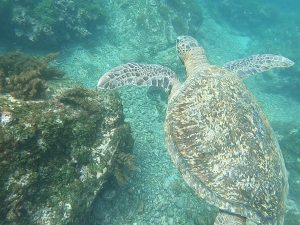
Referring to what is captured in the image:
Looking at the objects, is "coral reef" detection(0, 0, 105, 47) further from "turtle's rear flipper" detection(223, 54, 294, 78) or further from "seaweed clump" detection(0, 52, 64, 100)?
"turtle's rear flipper" detection(223, 54, 294, 78)

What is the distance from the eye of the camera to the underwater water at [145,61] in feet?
15.2

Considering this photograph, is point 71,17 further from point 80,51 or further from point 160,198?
point 160,198

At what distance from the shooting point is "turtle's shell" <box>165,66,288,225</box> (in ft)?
12.0

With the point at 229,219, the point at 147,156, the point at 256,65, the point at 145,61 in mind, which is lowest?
the point at 147,156

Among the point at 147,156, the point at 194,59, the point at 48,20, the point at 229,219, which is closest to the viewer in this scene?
the point at 229,219

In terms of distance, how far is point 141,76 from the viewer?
5777mm

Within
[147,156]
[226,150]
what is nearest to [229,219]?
[226,150]

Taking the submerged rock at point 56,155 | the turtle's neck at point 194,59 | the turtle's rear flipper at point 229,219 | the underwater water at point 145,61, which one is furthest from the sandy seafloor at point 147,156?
the turtle's neck at point 194,59

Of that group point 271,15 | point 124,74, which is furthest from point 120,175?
point 271,15

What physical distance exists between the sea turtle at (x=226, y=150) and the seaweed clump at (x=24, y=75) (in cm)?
212

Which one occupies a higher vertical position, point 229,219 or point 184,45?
point 184,45

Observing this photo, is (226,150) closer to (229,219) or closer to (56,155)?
(229,219)

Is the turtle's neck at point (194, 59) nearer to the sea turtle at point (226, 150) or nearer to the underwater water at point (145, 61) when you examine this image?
the sea turtle at point (226, 150)

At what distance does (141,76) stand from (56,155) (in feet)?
9.87
